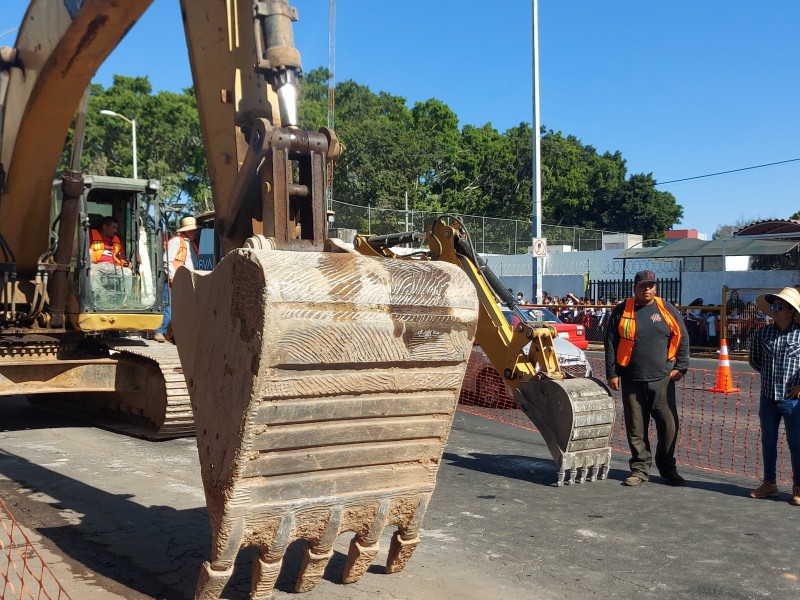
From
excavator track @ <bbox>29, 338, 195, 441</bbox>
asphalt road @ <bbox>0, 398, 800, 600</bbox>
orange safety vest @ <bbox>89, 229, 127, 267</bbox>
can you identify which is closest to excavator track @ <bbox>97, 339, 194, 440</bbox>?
excavator track @ <bbox>29, 338, 195, 441</bbox>

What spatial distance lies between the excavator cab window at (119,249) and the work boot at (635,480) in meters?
5.69

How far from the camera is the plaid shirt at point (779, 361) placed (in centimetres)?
732

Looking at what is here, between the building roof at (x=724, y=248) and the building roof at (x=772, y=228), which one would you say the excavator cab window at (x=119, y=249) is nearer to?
the building roof at (x=724, y=248)

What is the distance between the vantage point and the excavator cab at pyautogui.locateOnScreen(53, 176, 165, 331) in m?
9.98

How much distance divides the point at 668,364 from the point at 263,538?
5010 mm

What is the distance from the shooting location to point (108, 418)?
10930 mm

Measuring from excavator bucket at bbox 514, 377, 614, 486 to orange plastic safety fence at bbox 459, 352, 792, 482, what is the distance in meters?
0.67

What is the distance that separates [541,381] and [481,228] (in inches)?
1131

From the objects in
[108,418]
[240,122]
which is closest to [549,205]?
[108,418]

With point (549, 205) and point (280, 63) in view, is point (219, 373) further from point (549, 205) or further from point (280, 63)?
point (549, 205)

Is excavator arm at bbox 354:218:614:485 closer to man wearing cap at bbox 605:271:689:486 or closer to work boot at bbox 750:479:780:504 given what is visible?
man wearing cap at bbox 605:271:689:486

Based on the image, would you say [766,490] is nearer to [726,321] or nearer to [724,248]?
[726,321]

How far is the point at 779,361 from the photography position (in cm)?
738

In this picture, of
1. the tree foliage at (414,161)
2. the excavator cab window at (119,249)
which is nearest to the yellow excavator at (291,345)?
the excavator cab window at (119,249)
